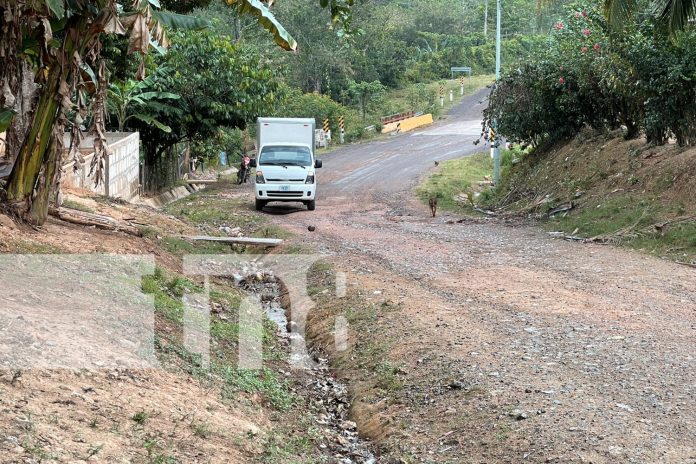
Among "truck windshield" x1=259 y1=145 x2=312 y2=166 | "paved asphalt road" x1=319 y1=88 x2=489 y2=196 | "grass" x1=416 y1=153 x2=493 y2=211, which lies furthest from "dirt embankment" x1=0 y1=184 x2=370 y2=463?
"paved asphalt road" x1=319 y1=88 x2=489 y2=196

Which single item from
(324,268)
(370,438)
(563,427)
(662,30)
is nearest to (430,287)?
(324,268)

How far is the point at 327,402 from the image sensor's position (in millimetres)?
9797

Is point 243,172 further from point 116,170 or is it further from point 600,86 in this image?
point 600,86

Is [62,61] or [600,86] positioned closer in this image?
[62,61]

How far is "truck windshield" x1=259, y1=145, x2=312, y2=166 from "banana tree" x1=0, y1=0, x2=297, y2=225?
13.2 meters

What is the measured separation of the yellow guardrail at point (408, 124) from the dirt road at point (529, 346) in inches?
1532

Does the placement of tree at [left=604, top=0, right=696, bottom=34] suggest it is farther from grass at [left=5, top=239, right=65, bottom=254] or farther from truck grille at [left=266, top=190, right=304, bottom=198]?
truck grille at [left=266, top=190, right=304, bottom=198]

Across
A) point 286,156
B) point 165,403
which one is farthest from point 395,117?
point 165,403

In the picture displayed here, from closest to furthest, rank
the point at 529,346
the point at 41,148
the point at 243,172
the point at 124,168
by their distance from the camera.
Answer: the point at 529,346 < the point at 41,148 < the point at 124,168 < the point at 243,172

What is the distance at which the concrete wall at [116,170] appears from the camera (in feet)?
67.6

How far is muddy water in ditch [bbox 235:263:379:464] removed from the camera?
833 cm

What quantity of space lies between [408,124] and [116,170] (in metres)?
37.4

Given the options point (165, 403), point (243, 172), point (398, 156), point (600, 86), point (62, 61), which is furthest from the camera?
point (398, 156)

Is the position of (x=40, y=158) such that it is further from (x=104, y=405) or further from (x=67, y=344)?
(x=104, y=405)
